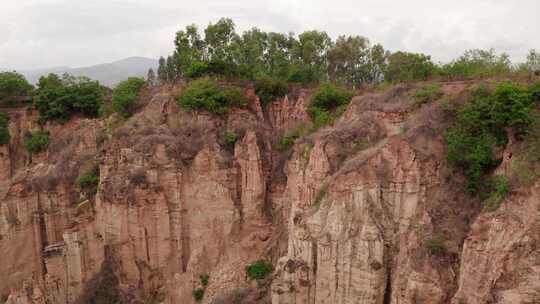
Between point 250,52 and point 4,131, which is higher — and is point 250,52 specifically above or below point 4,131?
above

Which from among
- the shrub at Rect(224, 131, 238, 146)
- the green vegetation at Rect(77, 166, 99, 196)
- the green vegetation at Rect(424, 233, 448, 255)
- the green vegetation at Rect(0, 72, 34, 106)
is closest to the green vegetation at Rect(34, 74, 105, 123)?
the green vegetation at Rect(0, 72, 34, 106)

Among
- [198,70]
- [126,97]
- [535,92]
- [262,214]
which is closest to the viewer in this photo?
[535,92]

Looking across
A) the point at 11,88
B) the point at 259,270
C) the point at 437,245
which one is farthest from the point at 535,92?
the point at 11,88

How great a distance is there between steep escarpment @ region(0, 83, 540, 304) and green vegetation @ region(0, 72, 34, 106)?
17.8 ft

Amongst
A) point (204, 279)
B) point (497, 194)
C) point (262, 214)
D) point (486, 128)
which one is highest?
point (486, 128)

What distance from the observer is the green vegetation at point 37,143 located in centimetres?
2906

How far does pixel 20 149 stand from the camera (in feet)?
98.9

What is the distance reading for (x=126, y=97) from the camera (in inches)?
1089

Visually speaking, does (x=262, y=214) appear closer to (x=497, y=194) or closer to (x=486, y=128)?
(x=486, y=128)

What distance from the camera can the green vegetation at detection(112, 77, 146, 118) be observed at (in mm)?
27453

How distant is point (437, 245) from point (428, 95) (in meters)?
6.99

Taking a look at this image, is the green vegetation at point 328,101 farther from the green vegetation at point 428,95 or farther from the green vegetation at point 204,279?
the green vegetation at point 204,279

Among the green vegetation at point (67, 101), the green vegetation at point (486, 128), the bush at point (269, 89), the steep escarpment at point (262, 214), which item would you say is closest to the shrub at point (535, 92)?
the green vegetation at point (486, 128)

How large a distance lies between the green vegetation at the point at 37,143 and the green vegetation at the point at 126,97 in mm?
5993
